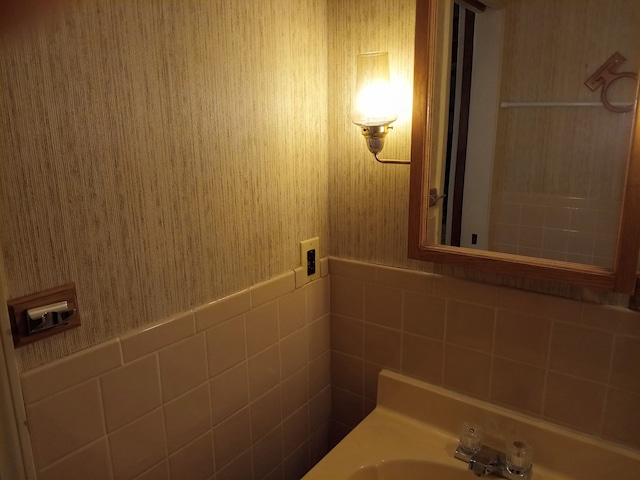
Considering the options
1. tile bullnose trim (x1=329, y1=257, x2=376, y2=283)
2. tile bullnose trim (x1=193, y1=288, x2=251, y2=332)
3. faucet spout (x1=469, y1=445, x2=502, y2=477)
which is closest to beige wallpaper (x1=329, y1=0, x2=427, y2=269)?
tile bullnose trim (x1=329, y1=257, x2=376, y2=283)

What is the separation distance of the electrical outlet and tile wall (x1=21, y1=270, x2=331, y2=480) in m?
0.03

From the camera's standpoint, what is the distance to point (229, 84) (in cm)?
98

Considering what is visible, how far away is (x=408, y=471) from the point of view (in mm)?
1095

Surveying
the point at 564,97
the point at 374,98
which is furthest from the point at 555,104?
the point at 374,98

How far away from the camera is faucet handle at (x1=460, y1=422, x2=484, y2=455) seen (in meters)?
1.09

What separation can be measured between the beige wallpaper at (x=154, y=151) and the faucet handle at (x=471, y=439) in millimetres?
586

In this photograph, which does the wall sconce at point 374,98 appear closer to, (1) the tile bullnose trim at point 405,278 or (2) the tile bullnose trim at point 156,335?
(1) the tile bullnose trim at point 405,278

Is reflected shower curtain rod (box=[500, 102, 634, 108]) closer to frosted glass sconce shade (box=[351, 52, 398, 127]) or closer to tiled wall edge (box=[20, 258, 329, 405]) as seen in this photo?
frosted glass sconce shade (box=[351, 52, 398, 127])

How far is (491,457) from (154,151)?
3.22 ft

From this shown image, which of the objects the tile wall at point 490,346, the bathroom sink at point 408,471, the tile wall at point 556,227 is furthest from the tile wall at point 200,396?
the tile wall at point 556,227

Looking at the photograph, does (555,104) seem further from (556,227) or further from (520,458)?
(520,458)

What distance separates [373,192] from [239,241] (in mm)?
383

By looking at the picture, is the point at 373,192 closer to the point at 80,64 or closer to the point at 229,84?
the point at 229,84

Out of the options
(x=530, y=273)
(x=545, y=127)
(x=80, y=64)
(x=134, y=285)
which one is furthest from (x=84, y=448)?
(x=545, y=127)
